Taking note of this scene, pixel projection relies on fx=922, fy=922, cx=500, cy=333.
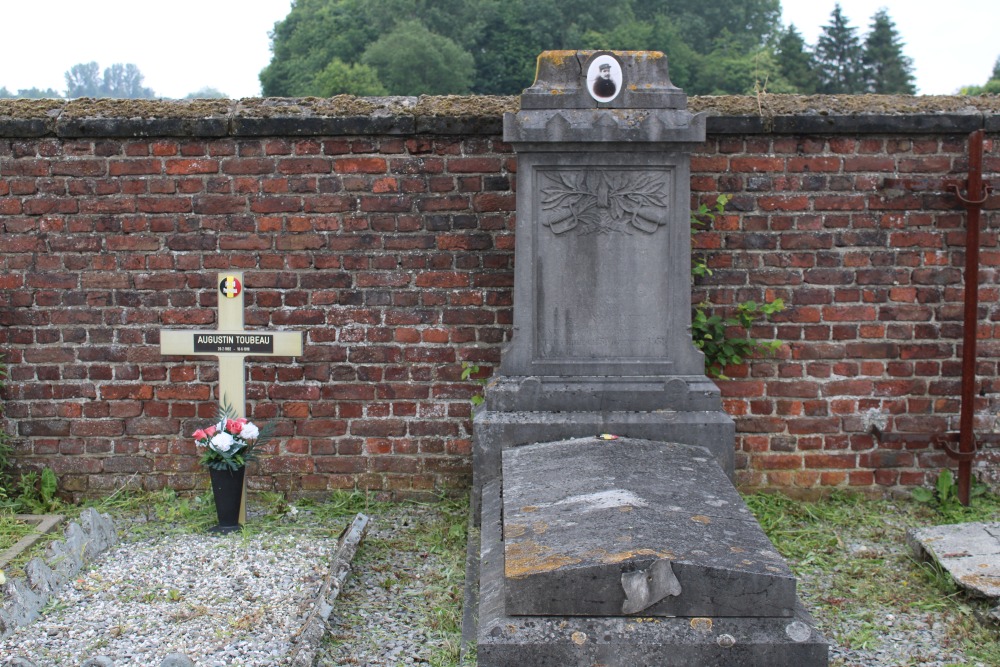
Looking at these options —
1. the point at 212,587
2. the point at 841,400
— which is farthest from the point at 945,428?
the point at 212,587

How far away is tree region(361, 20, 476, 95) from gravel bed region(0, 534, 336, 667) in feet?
143

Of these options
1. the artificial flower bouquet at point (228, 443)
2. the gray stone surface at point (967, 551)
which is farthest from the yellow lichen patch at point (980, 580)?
the artificial flower bouquet at point (228, 443)

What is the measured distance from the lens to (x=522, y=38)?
162ft

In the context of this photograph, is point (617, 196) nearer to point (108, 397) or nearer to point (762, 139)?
point (762, 139)

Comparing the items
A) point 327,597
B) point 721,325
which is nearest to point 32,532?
point 327,597

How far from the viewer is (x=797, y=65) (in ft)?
144

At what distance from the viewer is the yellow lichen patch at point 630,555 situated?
2.70 m

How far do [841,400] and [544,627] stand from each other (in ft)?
9.05

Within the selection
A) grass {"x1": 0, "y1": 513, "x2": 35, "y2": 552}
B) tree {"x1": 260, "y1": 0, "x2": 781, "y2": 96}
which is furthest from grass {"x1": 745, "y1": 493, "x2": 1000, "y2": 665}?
tree {"x1": 260, "y1": 0, "x2": 781, "y2": 96}

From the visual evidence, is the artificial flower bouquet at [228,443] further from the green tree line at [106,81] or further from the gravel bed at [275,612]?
the green tree line at [106,81]

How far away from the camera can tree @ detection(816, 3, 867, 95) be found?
43.6 meters

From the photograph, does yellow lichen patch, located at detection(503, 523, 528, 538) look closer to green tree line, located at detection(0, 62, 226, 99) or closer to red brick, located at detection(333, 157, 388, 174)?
red brick, located at detection(333, 157, 388, 174)

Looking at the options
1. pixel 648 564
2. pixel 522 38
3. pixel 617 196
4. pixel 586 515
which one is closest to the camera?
pixel 648 564

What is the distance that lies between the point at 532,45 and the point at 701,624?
4900cm
